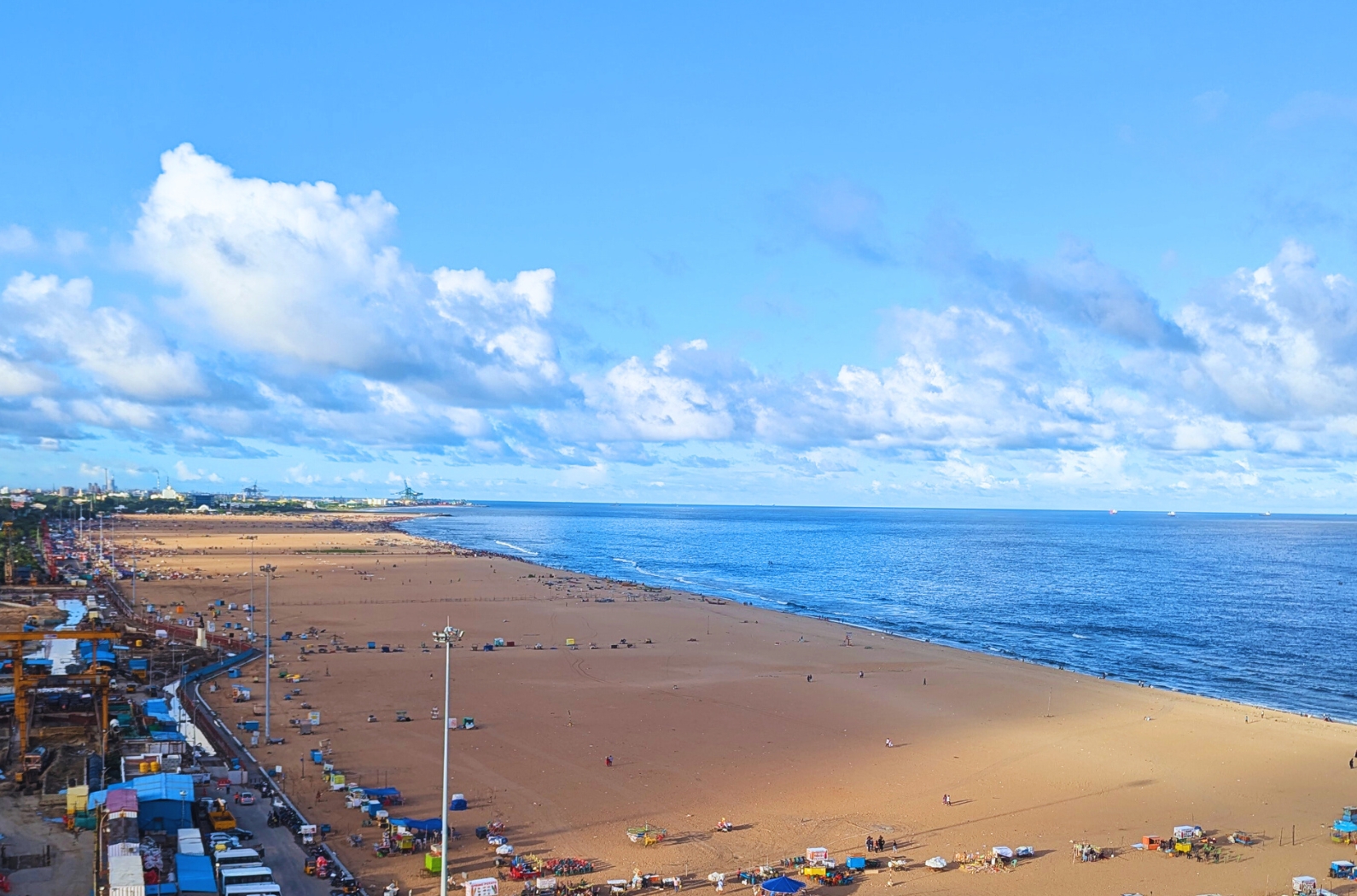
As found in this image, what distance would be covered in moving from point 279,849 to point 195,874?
4.10 meters

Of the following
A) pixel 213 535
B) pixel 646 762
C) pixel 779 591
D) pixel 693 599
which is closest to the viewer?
pixel 646 762

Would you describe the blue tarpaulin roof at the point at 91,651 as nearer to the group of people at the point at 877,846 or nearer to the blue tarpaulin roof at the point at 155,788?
the blue tarpaulin roof at the point at 155,788

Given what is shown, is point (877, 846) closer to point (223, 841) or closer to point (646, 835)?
point (646, 835)

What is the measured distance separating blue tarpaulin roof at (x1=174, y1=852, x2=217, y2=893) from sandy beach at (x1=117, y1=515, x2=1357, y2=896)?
4297 millimetres

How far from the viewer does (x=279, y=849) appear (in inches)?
1083

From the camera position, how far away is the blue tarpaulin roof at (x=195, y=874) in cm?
2288

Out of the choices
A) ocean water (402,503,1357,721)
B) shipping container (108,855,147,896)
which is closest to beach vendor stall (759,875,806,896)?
shipping container (108,855,147,896)

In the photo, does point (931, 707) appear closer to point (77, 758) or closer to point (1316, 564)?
point (77, 758)

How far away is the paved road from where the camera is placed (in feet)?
82.0

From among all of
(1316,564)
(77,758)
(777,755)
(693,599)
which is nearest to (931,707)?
(777,755)

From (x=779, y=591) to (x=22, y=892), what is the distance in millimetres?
94419

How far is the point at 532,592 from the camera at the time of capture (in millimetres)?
100438

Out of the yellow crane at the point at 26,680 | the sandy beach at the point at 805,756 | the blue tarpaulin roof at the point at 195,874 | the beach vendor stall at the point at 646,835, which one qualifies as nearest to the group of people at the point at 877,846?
the sandy beach at the point at 805,756

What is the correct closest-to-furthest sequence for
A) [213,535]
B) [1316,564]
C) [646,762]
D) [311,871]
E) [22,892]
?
[22,892], [311,871], [646,762], [1316,564], [213,535]
